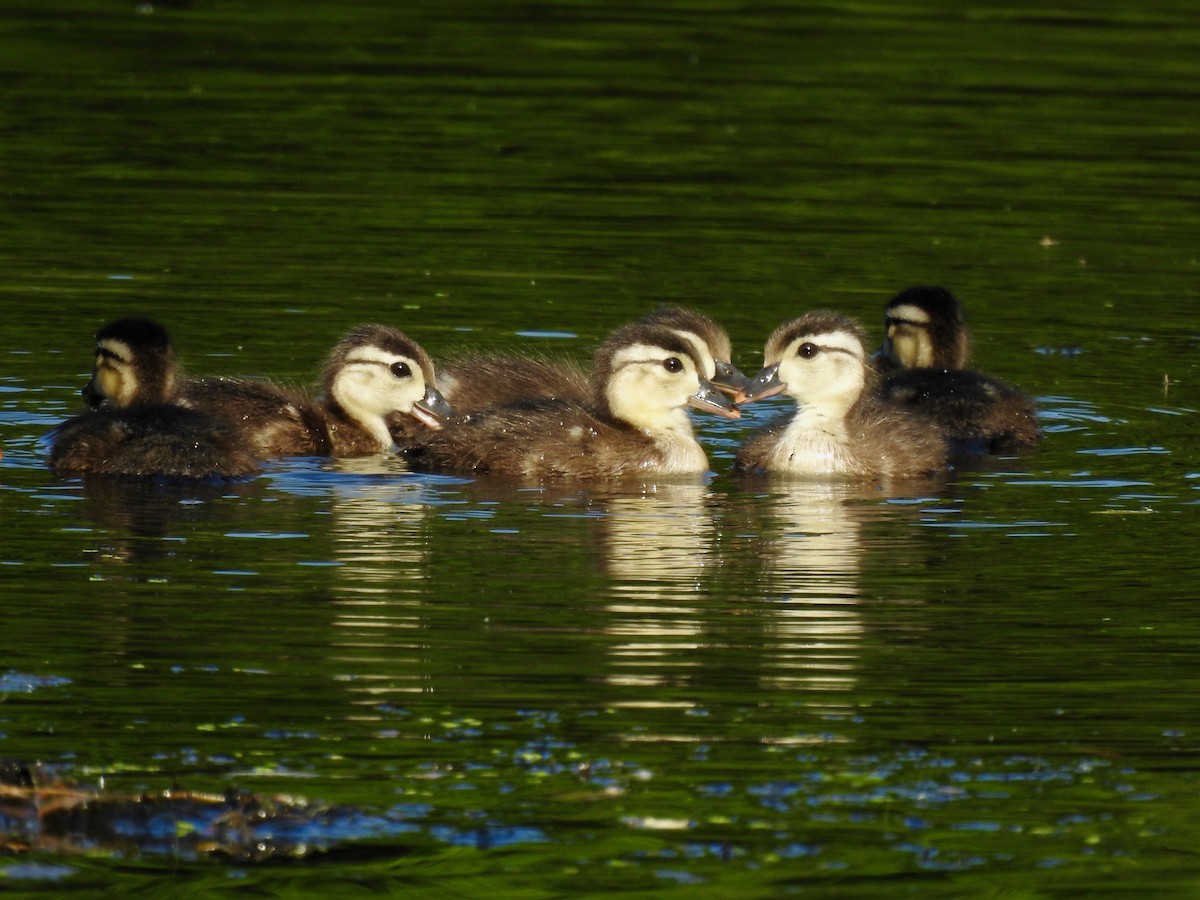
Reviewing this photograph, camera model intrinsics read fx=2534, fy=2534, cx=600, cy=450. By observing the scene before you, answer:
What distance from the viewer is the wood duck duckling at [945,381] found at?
12.3 metres

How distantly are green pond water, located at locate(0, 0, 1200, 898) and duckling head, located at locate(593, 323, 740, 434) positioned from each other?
666 millimetres

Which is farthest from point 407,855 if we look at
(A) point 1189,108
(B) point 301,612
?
(A) point 1189,108

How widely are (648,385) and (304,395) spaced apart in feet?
5.84

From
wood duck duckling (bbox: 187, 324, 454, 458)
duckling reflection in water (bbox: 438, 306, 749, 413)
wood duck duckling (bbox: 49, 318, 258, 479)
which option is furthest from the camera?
duckling reflection in water (bbox: 438, 306, 749, 413)

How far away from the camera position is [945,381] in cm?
1288

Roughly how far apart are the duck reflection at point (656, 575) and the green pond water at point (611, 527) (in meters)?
0.03

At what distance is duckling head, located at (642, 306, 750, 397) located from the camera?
472 inches

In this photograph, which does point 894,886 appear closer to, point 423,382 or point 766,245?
point 423,382

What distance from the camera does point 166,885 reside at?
5.94 meters

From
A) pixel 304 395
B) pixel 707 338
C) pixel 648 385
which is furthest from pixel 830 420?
pixel 304 395

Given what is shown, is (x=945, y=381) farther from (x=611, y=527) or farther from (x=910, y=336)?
(x=611, y=527)

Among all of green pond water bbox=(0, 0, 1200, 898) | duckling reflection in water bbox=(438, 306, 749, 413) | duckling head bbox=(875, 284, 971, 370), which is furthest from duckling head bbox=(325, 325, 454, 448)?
duckling head bbox=(875, 284, 971, 370)

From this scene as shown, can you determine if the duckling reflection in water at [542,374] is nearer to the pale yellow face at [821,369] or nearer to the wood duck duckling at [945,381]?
the pale yellow face at [821,369]

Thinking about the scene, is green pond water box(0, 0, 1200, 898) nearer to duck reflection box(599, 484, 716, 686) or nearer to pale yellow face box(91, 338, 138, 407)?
duck reflection box(599, 484, 716, 686)
